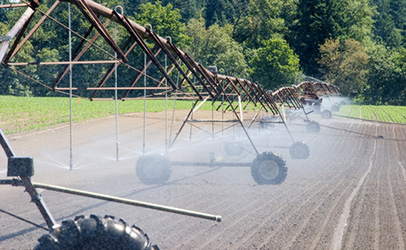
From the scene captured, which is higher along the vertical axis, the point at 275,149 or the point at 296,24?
the point at 296,24

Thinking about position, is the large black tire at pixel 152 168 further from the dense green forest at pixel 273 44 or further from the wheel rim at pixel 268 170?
the dense green forest at pixel 273 44

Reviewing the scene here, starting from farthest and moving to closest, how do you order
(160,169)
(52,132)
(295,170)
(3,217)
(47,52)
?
(47,52) → (52,132) → (295,170) → (160,169) → (3,217)

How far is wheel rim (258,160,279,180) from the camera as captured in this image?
14.2 metres

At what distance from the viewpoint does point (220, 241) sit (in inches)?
332

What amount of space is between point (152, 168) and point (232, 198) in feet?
9.20

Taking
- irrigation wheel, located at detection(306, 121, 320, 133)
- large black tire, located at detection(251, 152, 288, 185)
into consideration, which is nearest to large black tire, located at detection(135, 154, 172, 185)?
large black tire, located at detection(251, 152, 288, 185)

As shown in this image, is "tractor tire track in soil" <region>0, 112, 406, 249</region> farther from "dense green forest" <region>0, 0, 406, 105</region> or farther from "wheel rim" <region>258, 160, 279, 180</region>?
"dense green forest" <region>0, 0, 406, 105</region>

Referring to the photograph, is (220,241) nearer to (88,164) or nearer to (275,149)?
(88,164)

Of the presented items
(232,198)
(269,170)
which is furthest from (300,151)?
(232,198)

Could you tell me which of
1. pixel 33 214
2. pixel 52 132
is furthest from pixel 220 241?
pixel 52 132

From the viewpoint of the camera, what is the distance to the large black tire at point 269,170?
1413 centimetres

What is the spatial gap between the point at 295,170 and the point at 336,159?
4579 millimetres

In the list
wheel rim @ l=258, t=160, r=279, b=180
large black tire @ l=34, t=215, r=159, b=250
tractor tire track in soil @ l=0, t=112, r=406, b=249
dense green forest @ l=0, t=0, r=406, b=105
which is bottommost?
tractor tire track in soil @ l=0, t=112, r=406, b=249

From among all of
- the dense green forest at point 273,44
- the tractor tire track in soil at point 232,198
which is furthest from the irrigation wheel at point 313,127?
the dense green forest at point 273,44
